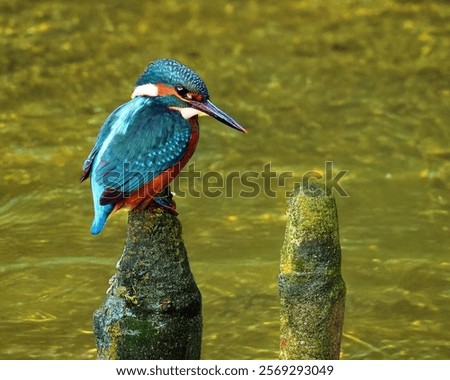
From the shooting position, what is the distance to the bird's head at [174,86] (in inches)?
321

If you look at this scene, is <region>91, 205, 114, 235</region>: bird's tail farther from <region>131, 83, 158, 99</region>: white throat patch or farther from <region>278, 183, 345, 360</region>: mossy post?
<region>278, 183, 345, 360</region>: mossy post

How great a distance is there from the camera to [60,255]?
465 inches

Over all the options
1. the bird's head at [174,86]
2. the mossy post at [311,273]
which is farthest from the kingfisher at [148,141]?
the mossy post at [311,273]

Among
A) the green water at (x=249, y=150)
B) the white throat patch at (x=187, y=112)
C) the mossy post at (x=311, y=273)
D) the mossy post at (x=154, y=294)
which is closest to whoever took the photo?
the mossy post at (x=311, y=273)

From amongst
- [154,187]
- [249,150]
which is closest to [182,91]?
[154,187]

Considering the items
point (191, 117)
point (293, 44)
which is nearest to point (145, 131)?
point (191, 117)

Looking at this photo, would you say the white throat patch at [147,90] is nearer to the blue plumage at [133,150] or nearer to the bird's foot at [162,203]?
the blue plumage at [133,150]

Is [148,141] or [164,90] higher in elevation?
[164,90]

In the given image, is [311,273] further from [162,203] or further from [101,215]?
[101,215]

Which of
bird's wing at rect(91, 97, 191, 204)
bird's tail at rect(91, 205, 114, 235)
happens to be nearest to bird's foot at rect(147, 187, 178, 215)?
bird's wing at rect(91, 97, 191, 204)

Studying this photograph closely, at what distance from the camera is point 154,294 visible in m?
8.01

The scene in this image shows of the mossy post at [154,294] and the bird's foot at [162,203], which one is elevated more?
the bird's foot at [162,203]

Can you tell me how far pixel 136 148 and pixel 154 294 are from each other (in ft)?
2.62
